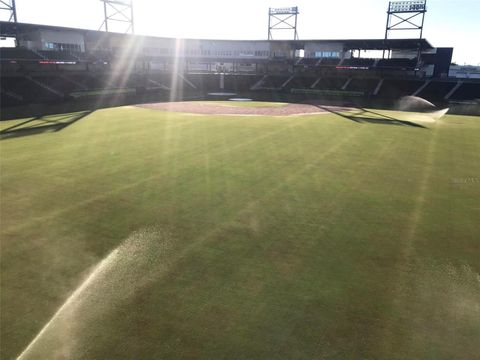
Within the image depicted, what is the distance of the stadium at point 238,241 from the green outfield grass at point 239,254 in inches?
1.9

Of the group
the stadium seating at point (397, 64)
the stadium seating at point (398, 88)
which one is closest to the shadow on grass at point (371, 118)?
the stadium seating at point (398, 88)

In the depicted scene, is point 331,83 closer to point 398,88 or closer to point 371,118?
point 398,88

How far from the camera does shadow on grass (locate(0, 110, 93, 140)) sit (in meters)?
25.2

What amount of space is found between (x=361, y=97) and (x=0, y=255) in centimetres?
5652

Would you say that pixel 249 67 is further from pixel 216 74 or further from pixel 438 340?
pixel 438 340

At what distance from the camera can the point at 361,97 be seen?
57.5m

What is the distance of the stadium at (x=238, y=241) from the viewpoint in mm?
6738

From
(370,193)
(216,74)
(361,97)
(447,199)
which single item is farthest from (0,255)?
(216,74)

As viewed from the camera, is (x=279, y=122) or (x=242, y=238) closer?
(x=242, y=238)

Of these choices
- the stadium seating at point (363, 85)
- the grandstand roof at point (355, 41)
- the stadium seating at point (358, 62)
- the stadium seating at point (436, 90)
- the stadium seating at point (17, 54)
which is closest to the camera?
the stadium seating at point (17, 54)

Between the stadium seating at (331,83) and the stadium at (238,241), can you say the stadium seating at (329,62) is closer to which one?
the stadium seating at (331,83)

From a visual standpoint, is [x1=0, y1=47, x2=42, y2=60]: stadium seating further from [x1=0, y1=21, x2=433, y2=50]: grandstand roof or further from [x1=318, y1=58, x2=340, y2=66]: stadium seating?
[x1=318, y1=58, x2=340, y2=66]: stadium seating

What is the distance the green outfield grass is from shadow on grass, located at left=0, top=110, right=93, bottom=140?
21.7 ft

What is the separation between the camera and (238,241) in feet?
33.9
